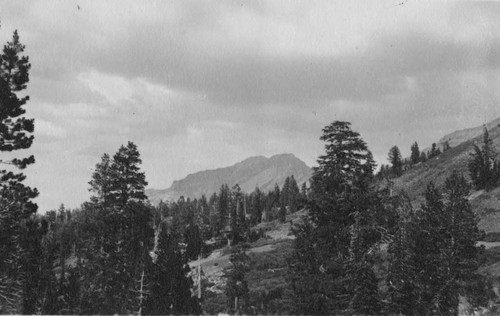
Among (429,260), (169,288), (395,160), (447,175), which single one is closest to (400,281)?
(429,260)

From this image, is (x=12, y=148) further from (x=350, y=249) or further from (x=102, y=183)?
(x=350, y=249)

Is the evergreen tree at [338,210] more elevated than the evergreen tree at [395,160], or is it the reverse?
the evergreen tree at [395,160]

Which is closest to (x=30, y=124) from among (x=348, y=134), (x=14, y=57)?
(x=14, y=57)

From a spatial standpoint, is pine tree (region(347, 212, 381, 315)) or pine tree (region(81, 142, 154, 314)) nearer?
pine tree (region(347, 212, 381, 315))

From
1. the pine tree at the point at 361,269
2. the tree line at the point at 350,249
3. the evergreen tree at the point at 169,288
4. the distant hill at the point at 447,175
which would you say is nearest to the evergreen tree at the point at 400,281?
the tree line at the point at 350,249

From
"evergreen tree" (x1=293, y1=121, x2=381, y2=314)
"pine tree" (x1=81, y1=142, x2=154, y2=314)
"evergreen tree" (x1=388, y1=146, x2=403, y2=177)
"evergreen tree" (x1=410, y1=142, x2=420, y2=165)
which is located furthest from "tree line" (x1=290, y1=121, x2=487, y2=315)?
"evergreen tree" (x1=410, y1=142, x2=420, y2=165)

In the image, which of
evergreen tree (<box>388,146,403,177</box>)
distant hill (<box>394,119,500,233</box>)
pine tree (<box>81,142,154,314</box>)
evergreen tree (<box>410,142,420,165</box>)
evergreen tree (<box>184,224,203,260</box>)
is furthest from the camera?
evergreen tree (<box>410,142,420,165</box>)

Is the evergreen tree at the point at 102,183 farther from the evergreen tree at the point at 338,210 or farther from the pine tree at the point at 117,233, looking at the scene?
the evergreen tree at the point at 338,210

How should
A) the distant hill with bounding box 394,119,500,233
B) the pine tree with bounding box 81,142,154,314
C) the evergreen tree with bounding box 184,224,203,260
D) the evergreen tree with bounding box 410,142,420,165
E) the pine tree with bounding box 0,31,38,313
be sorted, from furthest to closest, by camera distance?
1. the evergreen tree with bounding box 410,142,420,165
2. the evergreen tree with bounding box 184,224,203,260
3. the distant hill with bounding box 394,119,500,233
4. the pine tree with bounding box 81,142,154,314
5. the pine tree with bounding box 0,31,38,313

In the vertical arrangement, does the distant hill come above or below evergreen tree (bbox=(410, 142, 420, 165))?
below

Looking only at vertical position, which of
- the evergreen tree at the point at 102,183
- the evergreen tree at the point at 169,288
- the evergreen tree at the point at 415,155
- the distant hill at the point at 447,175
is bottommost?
the evergreen tree at the point at 169,288

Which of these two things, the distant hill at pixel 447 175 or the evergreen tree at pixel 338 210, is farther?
the distant hill at pixel 447 175

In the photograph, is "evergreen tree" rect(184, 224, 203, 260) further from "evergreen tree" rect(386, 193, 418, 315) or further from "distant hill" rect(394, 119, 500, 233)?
"evergreen tree" rect(386, 193, 418, 315)

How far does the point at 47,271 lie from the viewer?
36.1m
